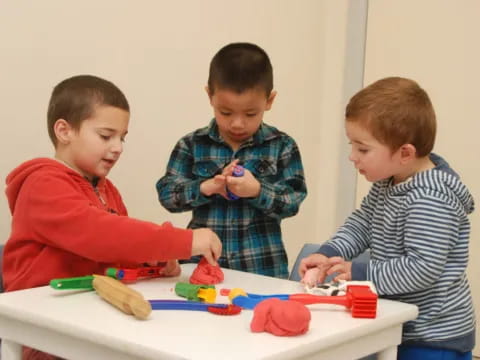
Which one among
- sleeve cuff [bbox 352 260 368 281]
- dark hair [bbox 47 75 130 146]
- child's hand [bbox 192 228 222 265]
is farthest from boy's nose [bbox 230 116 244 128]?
sleeve cuff [bbox 352 260 368 281]

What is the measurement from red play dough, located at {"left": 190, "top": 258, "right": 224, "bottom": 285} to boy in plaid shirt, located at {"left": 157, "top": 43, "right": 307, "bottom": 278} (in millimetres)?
296

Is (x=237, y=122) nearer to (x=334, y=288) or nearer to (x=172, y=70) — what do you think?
(x=334, y=288)

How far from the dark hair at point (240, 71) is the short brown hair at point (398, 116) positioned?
361mm

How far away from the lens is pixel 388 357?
1181 mm

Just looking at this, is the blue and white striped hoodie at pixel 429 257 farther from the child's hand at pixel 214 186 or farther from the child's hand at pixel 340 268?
the child's hand at pixel 214 186

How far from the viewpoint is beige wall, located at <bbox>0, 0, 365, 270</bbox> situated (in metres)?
1.88

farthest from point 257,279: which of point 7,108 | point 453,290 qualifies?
point 7,108

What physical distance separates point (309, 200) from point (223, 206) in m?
1.38

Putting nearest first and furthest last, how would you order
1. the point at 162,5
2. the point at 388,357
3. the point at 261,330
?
the point at 261,330 < the point at 388,357 < the point at 162,5

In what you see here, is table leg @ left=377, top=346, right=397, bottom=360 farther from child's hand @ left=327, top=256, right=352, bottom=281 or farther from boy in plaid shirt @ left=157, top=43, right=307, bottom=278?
boy in plaid shirt @ left=157, top=43, right=307, bottom=278

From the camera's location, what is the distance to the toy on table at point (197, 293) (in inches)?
46.4

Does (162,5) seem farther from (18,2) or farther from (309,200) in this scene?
(309,200)

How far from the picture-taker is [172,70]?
2.34 meters

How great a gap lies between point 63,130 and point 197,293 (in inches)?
20.0
